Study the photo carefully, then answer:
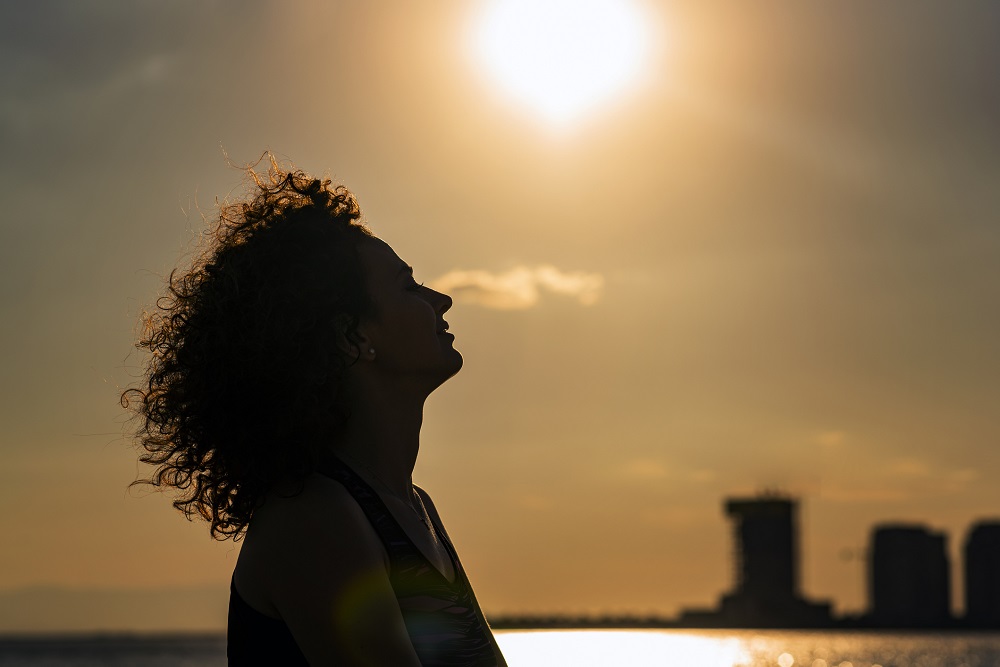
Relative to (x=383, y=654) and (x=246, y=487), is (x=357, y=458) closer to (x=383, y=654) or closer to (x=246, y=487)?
(x=246, y=487)

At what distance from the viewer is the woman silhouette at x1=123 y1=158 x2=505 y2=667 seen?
3533 mm

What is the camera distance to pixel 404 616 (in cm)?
368

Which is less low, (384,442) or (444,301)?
(444,301)

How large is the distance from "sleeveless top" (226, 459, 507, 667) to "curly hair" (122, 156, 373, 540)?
195mm

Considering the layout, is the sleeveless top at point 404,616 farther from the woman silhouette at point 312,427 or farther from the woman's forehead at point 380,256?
the woman's forehead at point 380,256

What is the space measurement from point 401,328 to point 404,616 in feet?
2.92

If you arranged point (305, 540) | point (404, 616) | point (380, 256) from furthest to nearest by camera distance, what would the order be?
point (380, 256) → point (404, 616) → point (305, 540)

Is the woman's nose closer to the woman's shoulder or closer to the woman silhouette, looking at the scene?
the woman silhouette

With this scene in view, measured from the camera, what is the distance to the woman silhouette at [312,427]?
3.53 metres

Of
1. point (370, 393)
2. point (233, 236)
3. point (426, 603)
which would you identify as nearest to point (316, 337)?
point (370, 393)

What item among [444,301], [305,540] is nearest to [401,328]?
[444,301]

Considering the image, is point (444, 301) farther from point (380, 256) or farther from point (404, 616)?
point (404, 616)

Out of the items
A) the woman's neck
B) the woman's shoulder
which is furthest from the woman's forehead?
the woman's shoulder

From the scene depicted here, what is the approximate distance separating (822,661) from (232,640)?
599 ft
